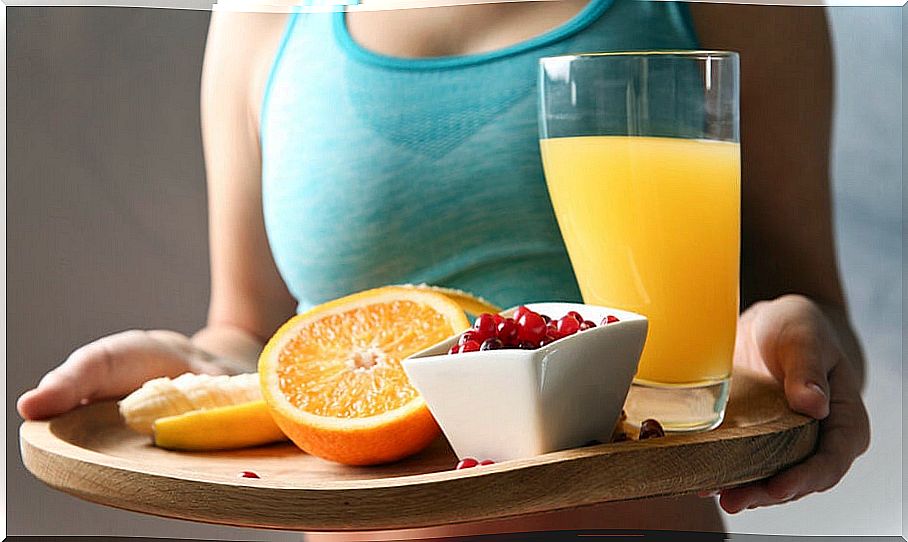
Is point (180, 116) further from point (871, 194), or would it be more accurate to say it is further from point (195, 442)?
point (871, 194)

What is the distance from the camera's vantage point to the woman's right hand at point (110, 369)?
389 mm

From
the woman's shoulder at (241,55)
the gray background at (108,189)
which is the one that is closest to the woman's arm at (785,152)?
the gray background at (108,189)

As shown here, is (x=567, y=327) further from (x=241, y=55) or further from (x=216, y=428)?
(x=241, y=55)

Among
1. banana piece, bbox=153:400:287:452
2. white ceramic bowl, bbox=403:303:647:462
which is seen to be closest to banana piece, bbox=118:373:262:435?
banana piece, bbox=153:400:287:452

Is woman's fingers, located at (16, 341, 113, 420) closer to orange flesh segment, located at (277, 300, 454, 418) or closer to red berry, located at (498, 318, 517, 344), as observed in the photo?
orange flesh segment, located at (277, 300, 454, 418)

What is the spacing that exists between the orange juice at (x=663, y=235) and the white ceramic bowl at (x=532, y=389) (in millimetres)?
41

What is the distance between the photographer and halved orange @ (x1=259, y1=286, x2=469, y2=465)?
33cm

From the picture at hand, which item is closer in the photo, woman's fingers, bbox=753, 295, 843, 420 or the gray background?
woman's fingers, bbox=753, 295, 843, 420

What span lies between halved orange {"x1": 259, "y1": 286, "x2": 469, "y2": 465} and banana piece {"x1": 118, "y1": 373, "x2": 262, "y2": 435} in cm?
4

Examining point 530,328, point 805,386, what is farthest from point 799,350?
point 530,328

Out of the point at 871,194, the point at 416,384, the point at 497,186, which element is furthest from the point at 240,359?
the point at 871,194

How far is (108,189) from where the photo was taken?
71 centimetres

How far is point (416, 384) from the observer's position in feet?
1.01

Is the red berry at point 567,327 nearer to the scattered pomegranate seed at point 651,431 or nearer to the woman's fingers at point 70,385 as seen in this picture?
the scattered pomegranate seed at point 651,431
